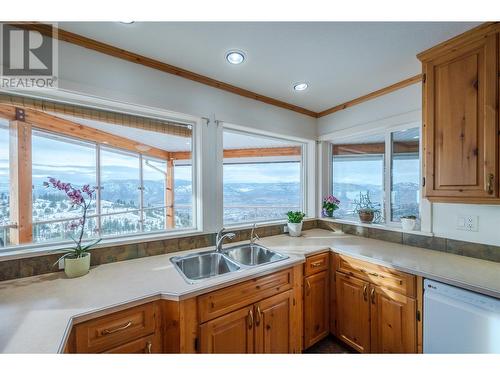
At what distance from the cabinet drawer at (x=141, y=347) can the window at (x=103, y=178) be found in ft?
2.82

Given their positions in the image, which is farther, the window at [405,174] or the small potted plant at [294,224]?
the small potted plant at [294,224]

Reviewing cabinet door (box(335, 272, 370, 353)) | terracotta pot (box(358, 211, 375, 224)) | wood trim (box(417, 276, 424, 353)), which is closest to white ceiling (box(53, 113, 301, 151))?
terracotta pot (box(358, 211, 375, 224))

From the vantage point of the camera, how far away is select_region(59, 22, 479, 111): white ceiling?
1.35 metres

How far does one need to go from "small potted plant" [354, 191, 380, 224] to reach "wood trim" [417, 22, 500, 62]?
1404 millimetres

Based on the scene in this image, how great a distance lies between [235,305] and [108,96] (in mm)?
1694

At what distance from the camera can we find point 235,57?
5.44ft

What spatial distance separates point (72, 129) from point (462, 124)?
273 cm

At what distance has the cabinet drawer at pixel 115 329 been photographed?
40.1 inches

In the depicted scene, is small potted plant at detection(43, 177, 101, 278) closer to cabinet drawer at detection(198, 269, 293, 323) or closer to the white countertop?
the white countertop

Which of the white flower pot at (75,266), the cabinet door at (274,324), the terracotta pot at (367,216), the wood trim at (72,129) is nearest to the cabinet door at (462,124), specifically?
the terracotta pot at (367,216)

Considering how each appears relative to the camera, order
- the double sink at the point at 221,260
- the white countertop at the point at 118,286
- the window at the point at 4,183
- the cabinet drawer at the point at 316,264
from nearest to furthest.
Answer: the white countertop at the point at 118,286 < the window at the point at 4,183 < the double sink at the point at 221,260 < the cabinet drawer at the point at 316,264

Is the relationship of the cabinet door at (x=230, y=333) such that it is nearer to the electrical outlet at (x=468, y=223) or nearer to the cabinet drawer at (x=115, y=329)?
the cabinet drawer at (x=115, y=329)

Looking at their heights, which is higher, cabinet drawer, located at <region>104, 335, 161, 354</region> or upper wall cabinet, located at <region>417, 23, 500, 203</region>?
upper wall cabinet, located at <region>417, 23, 500, 203</region>

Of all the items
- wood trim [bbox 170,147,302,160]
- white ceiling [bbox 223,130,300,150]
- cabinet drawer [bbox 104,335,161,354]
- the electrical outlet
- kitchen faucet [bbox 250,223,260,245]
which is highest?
white ceiling [bbox 223,130,300,150]
